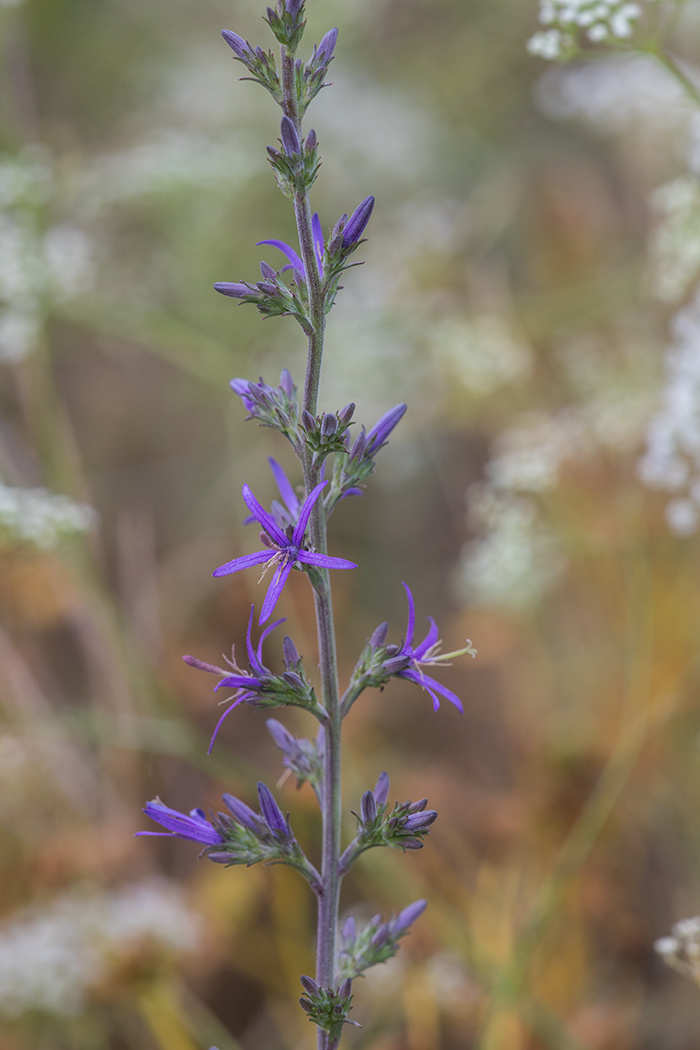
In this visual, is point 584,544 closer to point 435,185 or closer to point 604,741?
→ point 604,741

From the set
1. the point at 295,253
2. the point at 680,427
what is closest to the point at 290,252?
the point at 295,253

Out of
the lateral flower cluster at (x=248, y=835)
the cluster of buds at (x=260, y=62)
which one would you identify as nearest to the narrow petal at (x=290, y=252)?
the cluster of buds at (x=260, y=62)

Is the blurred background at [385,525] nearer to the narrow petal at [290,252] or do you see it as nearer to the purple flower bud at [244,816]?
the purple flower bud at [244,816]

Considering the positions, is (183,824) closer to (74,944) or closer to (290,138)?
(290,138)

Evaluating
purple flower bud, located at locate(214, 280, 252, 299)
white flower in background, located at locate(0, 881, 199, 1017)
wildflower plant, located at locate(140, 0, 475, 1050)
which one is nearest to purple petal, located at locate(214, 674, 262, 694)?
wildflower plant, located at locate(140, 0, 475, 1050)

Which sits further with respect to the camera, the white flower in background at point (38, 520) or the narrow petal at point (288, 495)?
the white flower in background at point (38, 520)

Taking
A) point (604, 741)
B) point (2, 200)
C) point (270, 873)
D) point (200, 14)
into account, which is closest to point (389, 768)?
point (270, 873)
